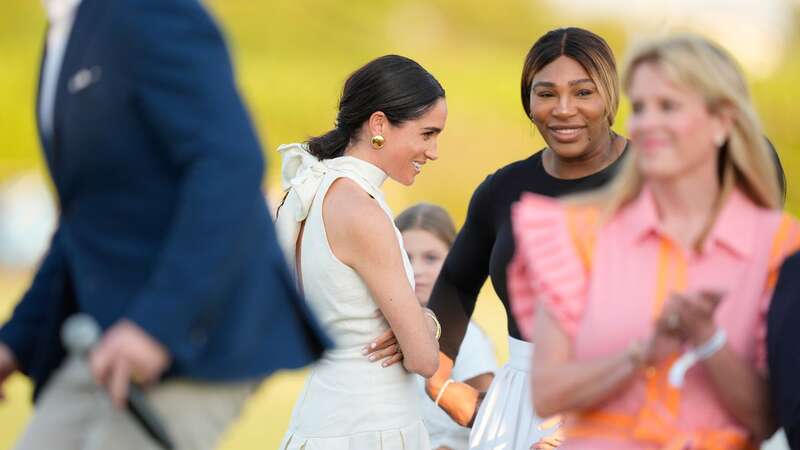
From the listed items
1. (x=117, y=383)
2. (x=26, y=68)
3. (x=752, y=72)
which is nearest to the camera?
(x=117, y=383)

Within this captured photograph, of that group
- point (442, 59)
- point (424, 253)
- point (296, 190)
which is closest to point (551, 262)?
point (296, 190)

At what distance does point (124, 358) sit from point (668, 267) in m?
1.04

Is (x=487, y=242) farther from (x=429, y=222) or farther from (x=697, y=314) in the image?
(x=697, y=314)

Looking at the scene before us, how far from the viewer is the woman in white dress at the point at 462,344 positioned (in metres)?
5.10

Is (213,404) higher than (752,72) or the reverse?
higher

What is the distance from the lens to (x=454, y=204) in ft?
75.7

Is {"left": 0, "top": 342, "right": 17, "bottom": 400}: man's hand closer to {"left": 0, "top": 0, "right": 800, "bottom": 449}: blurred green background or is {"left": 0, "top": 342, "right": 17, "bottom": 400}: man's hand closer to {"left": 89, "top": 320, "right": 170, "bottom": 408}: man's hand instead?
{"left": 89, "top": 320, "right": 170, "bottom": 408}: man's hand

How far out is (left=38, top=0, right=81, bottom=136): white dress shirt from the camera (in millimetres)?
2859

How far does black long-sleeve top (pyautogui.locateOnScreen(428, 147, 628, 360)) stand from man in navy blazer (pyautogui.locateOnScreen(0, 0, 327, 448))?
5.46 feet

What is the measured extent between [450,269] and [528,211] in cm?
182

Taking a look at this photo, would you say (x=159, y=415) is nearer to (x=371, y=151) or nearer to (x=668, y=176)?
(x=668, y=176)

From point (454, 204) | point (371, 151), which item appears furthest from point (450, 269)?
point (454, 204)

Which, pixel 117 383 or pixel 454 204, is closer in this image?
pixel 117 383

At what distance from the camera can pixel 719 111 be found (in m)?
2.78
